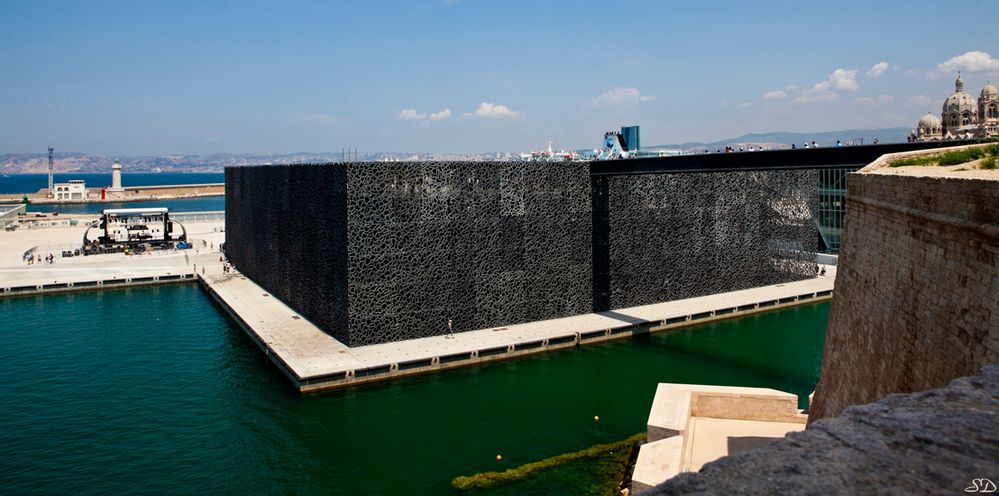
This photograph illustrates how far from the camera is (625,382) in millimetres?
22859

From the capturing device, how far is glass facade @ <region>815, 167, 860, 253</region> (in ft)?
154

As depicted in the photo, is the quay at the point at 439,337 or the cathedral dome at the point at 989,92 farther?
the cathedral dome at the point at 989,92

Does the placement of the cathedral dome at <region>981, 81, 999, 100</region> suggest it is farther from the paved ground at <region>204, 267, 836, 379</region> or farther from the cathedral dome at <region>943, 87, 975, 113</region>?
the paved ground at <region>204, 267, 836, 379</region>

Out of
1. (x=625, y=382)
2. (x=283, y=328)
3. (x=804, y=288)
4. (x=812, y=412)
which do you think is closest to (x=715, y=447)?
(x=812, y=412)

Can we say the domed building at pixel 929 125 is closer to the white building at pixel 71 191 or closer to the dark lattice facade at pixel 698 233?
the dark lattice facade at pixel 698 233

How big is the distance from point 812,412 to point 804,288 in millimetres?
22042

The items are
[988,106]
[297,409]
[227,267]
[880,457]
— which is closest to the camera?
[880,457]

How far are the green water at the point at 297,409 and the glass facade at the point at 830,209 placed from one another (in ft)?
64.4

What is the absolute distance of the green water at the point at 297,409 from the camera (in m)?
16.3

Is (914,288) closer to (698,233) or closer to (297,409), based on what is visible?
(297,409)

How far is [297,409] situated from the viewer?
66.9 feet

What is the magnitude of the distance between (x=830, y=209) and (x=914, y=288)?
41.5 meters

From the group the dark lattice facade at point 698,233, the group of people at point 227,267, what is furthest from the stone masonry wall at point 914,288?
the group of people at point 227,267

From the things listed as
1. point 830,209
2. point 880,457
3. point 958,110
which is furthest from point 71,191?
point 880,457
